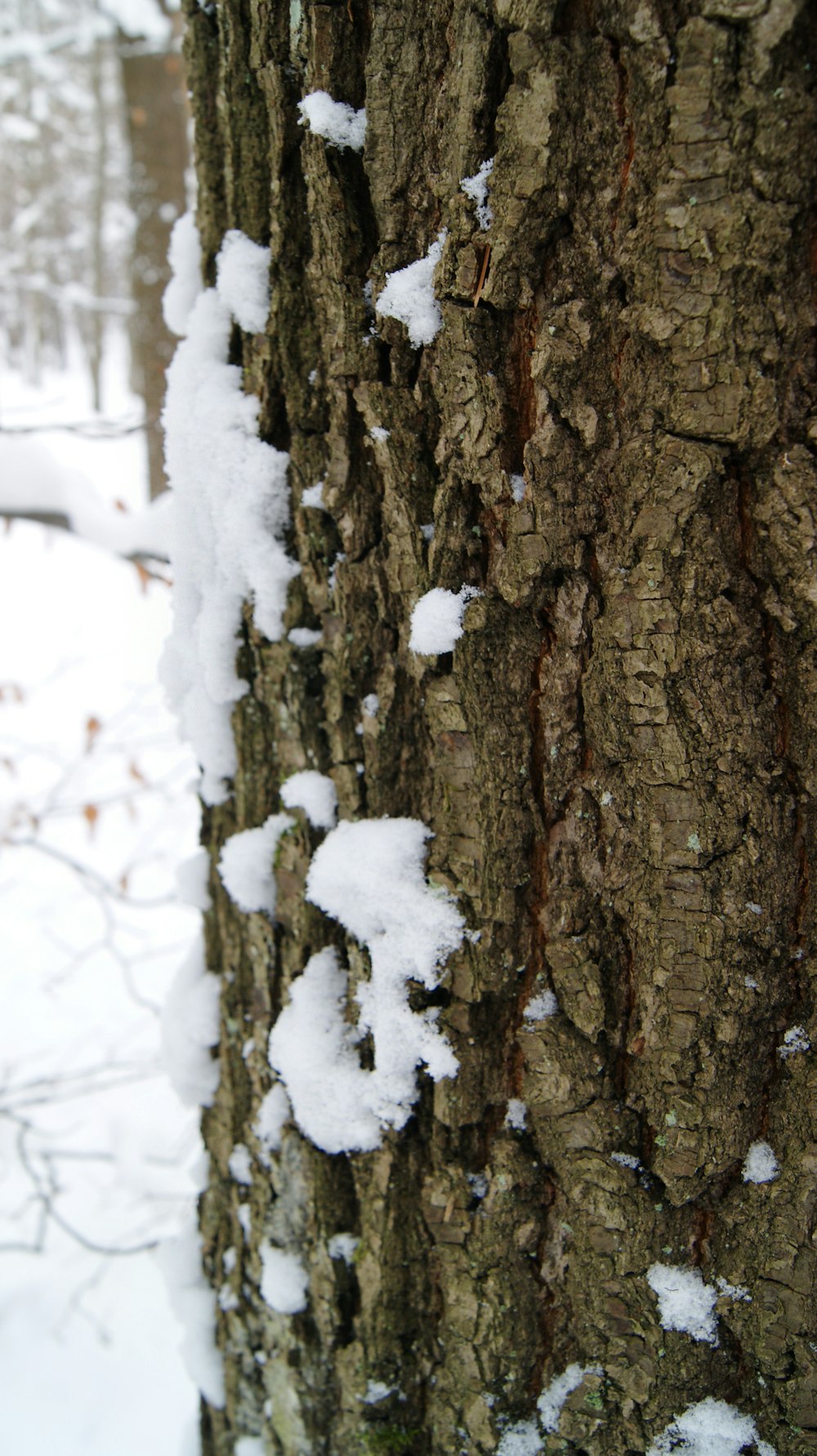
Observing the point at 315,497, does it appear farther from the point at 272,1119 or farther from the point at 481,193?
the point at 272,1119

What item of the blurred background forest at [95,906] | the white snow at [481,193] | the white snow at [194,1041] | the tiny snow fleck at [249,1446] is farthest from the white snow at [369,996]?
the blurred background forest at [95,906]

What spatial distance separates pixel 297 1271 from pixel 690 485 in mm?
1015

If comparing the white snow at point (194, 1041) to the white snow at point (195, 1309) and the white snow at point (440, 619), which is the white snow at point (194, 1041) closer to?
the white snow at point (195, 1309)

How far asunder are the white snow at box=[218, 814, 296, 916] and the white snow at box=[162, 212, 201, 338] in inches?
26.1

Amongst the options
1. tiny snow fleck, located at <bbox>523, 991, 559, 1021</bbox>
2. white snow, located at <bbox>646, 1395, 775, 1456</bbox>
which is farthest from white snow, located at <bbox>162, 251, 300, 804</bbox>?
white snow, located at <bbox>646, 1395, 775, 1456</bbox>

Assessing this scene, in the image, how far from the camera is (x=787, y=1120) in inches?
29.1

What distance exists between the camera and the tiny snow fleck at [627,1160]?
0.79 meters

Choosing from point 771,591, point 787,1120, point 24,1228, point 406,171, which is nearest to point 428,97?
point 406,171

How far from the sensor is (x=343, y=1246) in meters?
0.95

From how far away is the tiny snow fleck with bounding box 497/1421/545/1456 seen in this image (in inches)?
33.8

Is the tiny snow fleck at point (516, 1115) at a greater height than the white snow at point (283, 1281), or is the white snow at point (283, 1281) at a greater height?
the tiny snow fleck at point (516, 1115)

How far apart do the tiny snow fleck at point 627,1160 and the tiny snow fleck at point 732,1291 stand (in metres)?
0.13

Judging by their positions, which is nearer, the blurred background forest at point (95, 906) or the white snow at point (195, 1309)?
the white snow at point (195, 1309)

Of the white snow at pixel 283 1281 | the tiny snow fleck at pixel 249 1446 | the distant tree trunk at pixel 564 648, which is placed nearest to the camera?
the distant tree trunk at pixel 564 648
